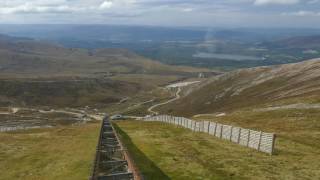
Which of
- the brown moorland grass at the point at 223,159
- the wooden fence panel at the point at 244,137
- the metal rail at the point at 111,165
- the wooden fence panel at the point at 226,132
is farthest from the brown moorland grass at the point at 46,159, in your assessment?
the wooden fence panel at the point at 244,137

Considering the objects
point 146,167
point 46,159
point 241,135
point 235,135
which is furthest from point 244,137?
point 46,159

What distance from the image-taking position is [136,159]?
45.8 meters

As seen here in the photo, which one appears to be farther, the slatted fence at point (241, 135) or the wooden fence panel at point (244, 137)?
the wooden fence panel at point (244, 137)

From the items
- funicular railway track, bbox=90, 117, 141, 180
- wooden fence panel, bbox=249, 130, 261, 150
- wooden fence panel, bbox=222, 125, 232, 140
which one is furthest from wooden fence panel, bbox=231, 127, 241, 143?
funicular railway track, bbox=90, 117, 141, 180

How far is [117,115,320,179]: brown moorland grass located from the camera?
37812mm

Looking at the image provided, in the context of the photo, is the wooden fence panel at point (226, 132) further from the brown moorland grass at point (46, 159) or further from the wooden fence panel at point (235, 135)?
the brown moorland grass at point (46, 159)

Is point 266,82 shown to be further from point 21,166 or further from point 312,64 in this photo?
point 21,166

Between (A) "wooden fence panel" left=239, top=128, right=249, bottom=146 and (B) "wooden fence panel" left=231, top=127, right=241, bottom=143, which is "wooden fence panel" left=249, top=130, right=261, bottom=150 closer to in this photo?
(A) "wooden fence panel" left=239, top=128, right=249, bottom=146

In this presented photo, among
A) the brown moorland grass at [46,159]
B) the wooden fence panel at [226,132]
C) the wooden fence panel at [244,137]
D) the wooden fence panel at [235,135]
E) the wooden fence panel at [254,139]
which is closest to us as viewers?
the brown moorland grass at [46,159]

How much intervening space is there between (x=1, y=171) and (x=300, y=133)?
3977 centimetres

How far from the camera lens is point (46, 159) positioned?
49.2m

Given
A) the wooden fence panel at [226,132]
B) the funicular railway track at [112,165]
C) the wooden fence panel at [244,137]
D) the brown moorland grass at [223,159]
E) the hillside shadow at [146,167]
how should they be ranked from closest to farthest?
the funicular railway track at [112,165] < the hillside shadow at [146,167] < the brown moorland grass at [223,159] < the wooden fence panel at [244,137] < the wooden fence panel at [226,132]

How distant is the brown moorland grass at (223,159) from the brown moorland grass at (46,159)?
5.70 metres

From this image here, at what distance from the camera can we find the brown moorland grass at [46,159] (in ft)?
133
